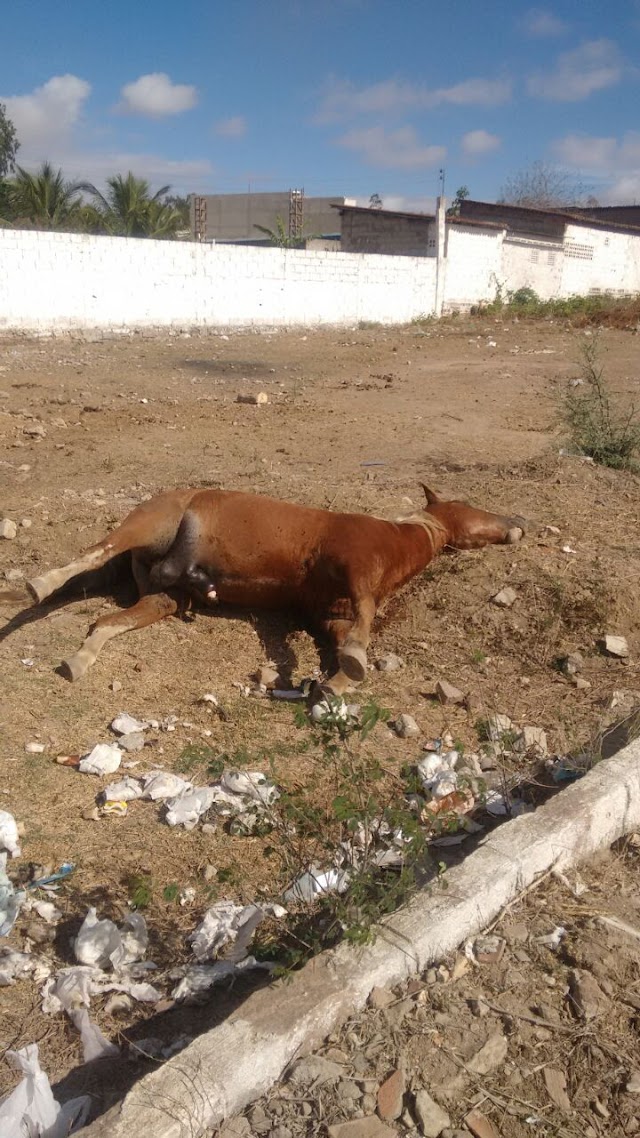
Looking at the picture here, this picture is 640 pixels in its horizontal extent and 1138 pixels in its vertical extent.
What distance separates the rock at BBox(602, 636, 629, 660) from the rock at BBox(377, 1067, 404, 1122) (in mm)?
2952

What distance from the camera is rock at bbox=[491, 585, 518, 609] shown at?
5.17 meters

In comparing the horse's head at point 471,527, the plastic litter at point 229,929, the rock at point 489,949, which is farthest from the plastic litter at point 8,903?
the horse's head at point 471,527

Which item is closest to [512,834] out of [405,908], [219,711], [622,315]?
[405,908]

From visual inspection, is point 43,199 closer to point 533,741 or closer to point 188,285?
point 188,285

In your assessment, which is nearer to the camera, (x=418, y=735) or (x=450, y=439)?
(x=418, y=735)

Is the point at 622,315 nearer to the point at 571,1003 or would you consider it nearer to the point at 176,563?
the point at 176,563

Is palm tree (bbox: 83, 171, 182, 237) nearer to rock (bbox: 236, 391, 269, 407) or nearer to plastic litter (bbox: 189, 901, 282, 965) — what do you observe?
rock (bbox: 236, 391, 269, 407)

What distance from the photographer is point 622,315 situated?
20828mm

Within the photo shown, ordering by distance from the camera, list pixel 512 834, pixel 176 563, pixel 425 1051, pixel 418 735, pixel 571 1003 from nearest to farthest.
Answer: pixel 425 1051
pixel 571 1003
pixel 512 834
pixel 418 735
pixel 176 563

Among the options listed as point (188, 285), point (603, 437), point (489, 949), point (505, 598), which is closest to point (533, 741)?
point (505, 598)

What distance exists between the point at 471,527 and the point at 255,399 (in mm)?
5415

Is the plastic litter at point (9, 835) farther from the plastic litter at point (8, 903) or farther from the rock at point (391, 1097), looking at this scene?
the rock at point (391, 1097)

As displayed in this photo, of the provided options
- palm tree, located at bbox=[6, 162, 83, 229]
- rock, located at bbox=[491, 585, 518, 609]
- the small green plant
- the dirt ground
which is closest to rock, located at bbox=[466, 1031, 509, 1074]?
the dirt ground

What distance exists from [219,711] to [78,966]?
1.69m
